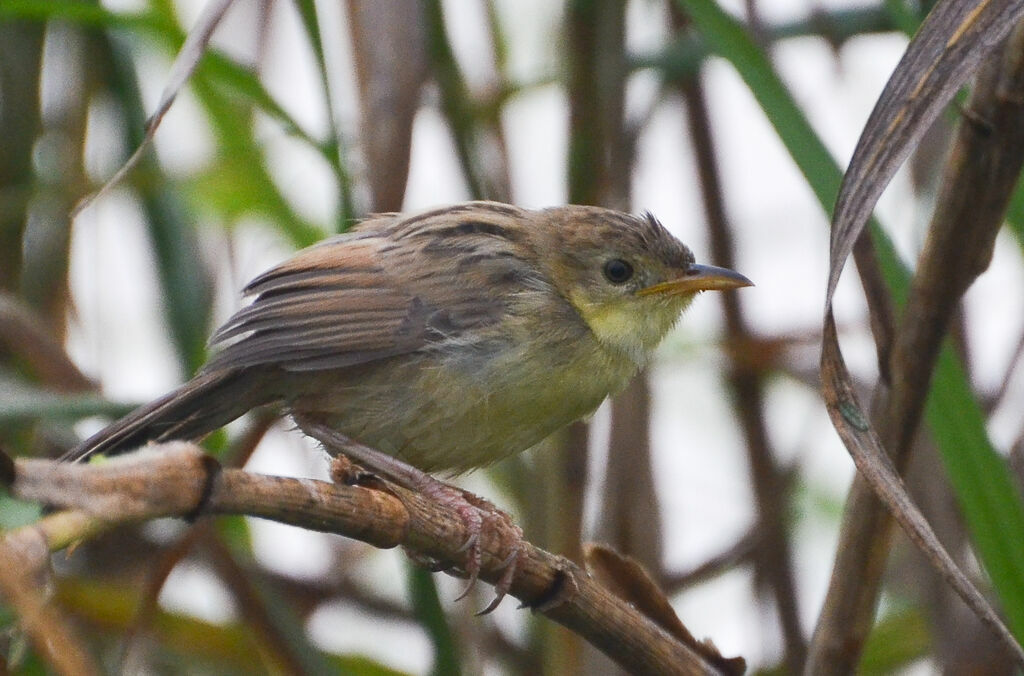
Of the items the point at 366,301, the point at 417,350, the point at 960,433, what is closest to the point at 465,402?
the point at 417,350

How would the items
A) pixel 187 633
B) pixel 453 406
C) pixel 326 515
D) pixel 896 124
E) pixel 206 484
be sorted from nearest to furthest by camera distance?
pixel 206 484 → pixel 326 515 → pixel 896 124 → pixel 453 406 → pixel 187 633

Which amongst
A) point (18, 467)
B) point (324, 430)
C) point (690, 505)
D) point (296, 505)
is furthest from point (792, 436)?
point (18, 467)

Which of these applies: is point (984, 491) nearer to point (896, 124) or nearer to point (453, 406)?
point (896, 124)

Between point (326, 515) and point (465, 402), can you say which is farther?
point (465, 402)

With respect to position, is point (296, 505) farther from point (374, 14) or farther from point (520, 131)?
point (520, 131)

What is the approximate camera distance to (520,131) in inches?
171

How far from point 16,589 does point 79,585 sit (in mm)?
2390

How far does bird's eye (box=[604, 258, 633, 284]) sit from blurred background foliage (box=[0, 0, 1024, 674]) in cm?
40

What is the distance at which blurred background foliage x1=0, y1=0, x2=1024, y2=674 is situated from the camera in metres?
3.22

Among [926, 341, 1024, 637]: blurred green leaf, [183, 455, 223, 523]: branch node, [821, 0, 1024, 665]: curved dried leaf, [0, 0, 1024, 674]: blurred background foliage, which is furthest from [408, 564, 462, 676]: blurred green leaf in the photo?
[183, 455, 223, 523]: branch node

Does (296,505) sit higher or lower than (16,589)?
higher

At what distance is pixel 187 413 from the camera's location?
10.0ft

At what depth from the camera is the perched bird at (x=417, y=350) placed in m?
3.01

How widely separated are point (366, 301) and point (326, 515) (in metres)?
1.35
